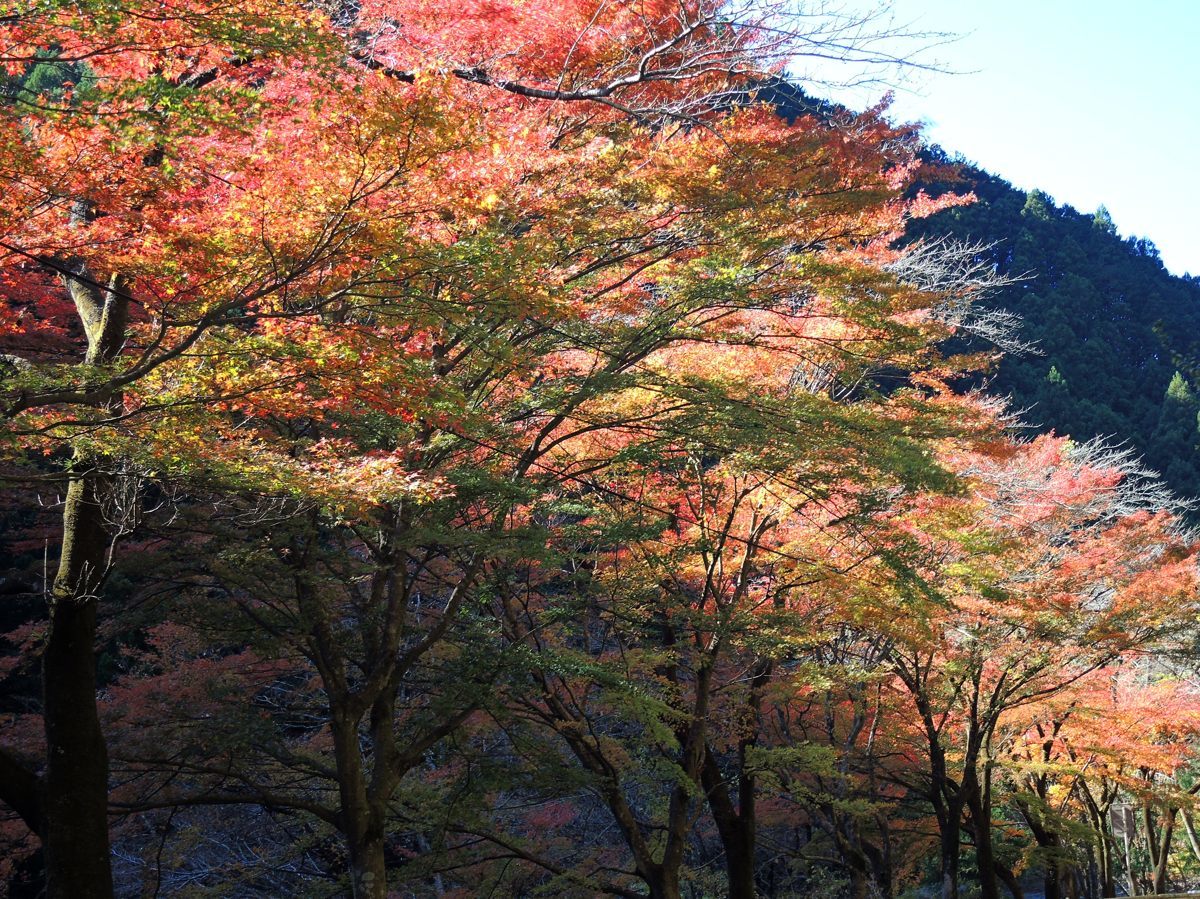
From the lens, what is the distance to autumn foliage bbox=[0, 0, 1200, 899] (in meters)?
5.14

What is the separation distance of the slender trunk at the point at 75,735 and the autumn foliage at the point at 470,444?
26 mm

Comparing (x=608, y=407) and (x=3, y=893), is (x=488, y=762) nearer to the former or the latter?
(x=608, y=407)

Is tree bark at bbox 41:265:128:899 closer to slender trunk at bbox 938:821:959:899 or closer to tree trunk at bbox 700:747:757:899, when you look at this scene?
tree trunk at bbox 700:747:757:899

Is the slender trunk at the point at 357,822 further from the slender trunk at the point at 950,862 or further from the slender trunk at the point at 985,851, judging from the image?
the slender trunk at the point at 985,851

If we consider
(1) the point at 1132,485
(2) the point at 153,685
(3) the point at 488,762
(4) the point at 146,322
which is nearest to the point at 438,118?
(4) the point at 146,322

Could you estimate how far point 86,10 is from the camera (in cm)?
360

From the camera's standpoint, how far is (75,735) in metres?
6.29

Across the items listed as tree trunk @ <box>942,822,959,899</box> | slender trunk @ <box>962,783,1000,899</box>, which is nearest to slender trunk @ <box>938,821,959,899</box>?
tree trunk @ <box>942,822,959,899</box>

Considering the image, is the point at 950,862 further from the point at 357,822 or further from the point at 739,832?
the point at 357,822

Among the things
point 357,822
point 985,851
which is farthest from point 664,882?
point 985,851

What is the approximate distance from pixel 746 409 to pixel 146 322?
5.02 metres

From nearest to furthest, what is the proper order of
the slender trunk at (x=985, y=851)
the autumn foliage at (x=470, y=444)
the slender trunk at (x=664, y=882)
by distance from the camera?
1. the autumn foliage at (x=470, y=444)
2. the slender trunk at (x=664, y=882)
3. the slender trunk at (x=985, y=851)

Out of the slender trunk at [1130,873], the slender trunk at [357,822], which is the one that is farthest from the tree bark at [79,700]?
the slender trunk at [1130,873]

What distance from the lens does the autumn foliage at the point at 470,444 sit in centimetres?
514
